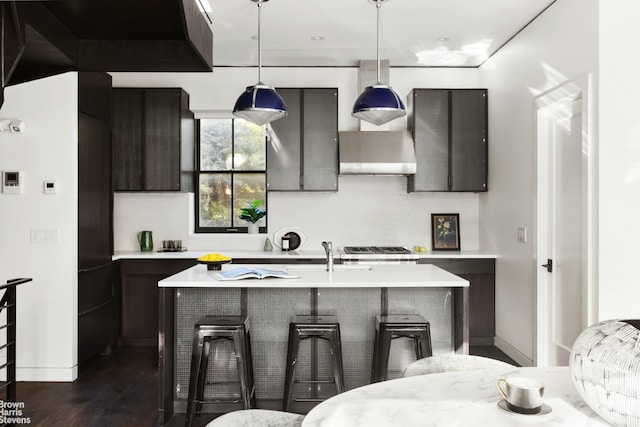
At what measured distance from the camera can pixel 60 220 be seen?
4219 mm

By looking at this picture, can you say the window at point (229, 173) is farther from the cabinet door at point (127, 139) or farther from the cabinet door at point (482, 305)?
the cabinet door at point (482, 305)

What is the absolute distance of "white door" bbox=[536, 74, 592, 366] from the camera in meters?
3.50

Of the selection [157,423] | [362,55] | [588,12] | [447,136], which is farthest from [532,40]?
[157,423]

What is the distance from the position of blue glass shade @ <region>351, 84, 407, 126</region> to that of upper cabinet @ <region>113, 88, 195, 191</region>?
2.53 meters

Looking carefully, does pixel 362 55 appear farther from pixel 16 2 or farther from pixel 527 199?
pixel 16 2

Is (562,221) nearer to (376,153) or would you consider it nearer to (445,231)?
(445,231)

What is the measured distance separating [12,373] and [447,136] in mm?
4463

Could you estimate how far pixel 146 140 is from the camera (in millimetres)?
5387

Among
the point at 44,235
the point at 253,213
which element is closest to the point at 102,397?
the point at 44,235

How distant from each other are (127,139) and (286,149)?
5.52ft

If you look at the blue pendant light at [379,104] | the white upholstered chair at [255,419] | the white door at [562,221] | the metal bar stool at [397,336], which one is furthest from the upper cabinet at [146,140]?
the white upholstered chair at [255,419]

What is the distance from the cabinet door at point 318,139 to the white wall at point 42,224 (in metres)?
2.33

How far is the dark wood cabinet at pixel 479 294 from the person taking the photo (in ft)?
17.5

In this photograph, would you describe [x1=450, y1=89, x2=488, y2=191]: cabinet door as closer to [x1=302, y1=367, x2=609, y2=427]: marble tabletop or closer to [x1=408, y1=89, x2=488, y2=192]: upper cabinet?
[x1=408, y1=89, x2=488, y2=192]: upper cabinet
